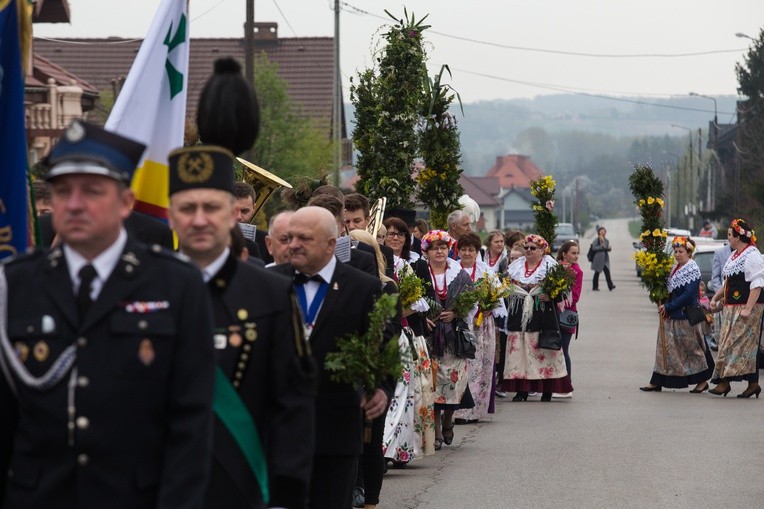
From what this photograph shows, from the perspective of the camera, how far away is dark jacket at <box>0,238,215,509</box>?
4.44 m

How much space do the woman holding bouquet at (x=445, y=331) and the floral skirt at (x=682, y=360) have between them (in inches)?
217

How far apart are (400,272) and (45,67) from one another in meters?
32.9

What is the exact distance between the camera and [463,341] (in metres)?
13.8

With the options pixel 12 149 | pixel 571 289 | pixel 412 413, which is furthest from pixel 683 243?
pixel 12 149

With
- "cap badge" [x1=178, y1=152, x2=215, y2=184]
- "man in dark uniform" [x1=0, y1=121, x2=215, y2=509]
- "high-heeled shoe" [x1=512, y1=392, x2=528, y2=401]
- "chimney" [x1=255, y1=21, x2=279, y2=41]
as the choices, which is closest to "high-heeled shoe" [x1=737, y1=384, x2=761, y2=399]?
"high-heeled shoe" [x1=512, y1=392, x2=528, y2=401]

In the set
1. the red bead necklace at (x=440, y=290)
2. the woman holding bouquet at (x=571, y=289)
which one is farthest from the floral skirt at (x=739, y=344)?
the red bead necklace at (x=440, y=290)

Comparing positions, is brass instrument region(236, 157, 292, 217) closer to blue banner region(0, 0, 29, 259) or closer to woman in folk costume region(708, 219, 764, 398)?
blue banner region(0, 0, 29, 259)

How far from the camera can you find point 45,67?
142 feet

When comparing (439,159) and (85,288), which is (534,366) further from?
(85,288)

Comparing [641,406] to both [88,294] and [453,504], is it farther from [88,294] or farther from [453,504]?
[88,294]

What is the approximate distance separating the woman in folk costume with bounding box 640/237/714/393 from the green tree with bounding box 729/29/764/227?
1324 inches

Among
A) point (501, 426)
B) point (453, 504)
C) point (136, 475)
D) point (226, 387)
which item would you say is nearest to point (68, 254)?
point (136, 475)

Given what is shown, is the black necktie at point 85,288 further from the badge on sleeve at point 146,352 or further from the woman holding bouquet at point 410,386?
the woman holding bouquet at point 410,386

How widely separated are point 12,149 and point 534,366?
12365mm
